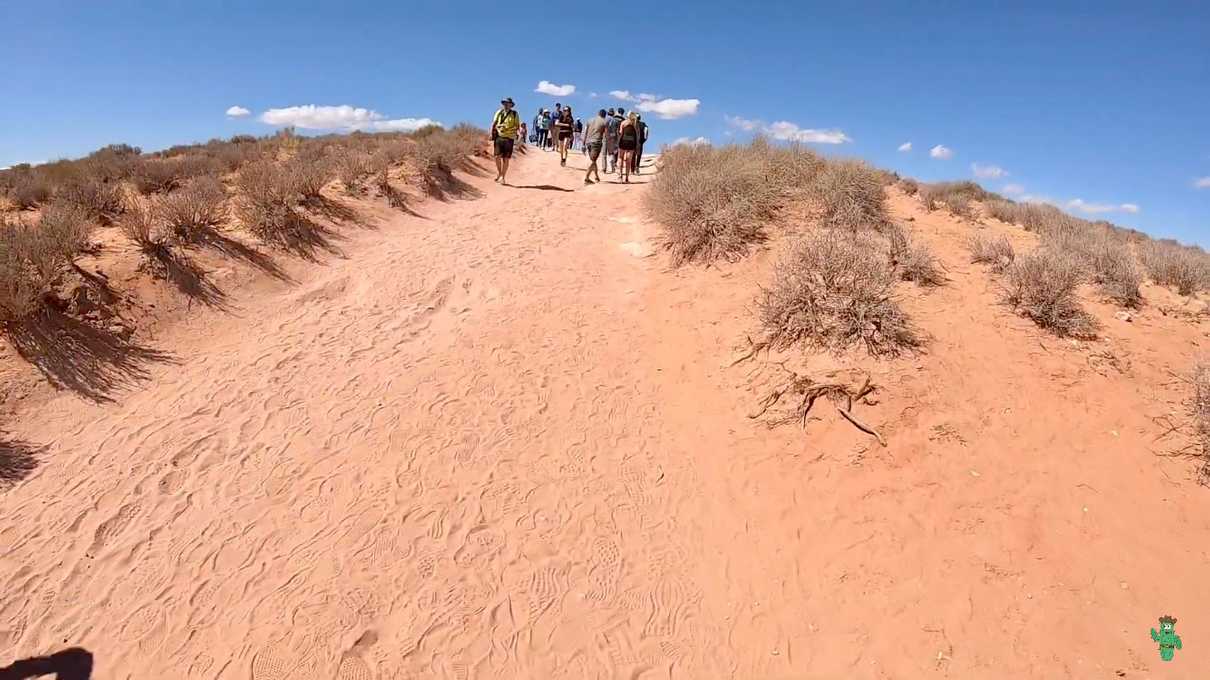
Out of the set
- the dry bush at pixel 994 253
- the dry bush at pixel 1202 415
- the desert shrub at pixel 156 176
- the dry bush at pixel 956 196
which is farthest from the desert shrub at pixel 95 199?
the dry bush at pixel 956 196

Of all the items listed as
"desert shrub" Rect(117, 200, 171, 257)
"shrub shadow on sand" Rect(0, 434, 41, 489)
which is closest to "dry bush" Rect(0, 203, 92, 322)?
"desert shrub" Rect(117, 200, 171, 257)

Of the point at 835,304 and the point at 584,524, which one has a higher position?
the point at 835,304

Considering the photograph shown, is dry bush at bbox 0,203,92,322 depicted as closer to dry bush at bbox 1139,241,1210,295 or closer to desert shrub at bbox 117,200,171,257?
desert shrub at bbox 117,200,171,257

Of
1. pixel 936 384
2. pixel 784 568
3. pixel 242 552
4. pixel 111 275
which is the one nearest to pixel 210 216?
pixel 111 275

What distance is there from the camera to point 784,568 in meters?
4.00

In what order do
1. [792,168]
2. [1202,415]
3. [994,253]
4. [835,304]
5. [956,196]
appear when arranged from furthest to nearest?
[956,196] → [792,168] → [994,253] → [835,304] → [1202,415]

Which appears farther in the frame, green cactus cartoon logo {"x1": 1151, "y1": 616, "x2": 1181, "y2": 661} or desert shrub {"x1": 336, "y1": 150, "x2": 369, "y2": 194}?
desert shrub {"x1": 336, "y1": 150, "x2": 369, "y2": 194}

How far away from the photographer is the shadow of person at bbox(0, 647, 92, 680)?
10.2 feet

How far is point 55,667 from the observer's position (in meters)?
3.16

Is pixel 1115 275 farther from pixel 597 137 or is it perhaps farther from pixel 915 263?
pixel 597 137

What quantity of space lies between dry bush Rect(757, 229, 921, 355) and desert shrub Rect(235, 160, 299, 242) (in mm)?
6938

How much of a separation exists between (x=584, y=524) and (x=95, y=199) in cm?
819

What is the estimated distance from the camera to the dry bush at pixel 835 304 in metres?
5.31

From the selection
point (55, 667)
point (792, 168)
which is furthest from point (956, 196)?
point (55, 667)
